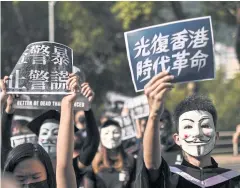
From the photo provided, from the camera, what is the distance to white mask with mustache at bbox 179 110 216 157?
4195 mm

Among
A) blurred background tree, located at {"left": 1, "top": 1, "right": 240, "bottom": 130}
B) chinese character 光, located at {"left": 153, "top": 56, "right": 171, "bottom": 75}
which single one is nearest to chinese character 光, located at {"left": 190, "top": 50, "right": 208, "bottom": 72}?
chinese character 光, located at {"left": 153, "top": 56, "right": 171, "bottom": 75}

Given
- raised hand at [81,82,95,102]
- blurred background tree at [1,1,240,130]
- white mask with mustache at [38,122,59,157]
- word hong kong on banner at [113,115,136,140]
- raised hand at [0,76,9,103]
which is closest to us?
raised hand at [0,76,9,103]

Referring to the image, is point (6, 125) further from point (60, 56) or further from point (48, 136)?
point (60, 56)

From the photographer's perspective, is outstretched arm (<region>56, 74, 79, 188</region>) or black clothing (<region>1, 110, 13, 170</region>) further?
black clothing (<region>1, 110, 13, 170</region>)

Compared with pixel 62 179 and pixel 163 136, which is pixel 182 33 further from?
pixel 163 136

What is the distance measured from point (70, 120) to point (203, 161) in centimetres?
83

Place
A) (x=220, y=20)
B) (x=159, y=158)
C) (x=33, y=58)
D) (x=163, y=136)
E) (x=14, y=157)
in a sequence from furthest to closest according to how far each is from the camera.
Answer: (x=220, y=20) < (x=163, y=136) < (x=33, y=58) < (x=14, y=157) < (x=159, y=158)

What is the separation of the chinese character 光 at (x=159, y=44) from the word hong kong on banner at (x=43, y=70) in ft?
2.36

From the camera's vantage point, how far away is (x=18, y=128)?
7.34 m

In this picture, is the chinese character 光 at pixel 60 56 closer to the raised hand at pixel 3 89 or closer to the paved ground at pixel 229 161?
the raised hand at pixel 3 89

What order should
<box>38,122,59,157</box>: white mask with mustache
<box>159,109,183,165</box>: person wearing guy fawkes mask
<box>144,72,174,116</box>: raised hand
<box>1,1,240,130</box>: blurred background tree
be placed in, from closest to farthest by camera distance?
<box>144,72,174,116</box>: raised hand → <box>38,122,59,157</box>: white mask with mustache → <box>159,109,183,165</box>: person wearing guy fawkes mask → <box>1,1,240,130</box>: blurred background tree

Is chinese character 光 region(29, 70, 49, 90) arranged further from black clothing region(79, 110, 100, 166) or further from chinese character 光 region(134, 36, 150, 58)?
black clothing region(79, 110, 100, 166)

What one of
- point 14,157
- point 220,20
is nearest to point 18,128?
point 14,157

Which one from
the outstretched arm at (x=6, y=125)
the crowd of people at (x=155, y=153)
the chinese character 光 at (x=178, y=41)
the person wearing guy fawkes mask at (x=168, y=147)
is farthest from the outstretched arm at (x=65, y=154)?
the person wearing guy fawkes mask at (x=168, y=147)
